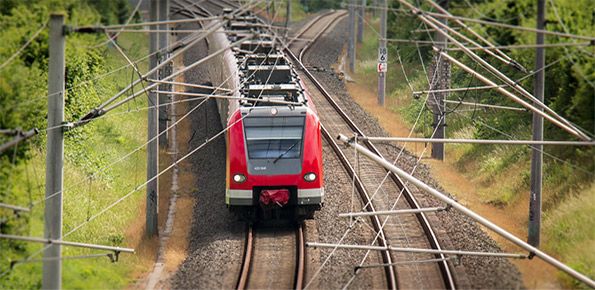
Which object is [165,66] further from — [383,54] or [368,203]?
[383,54]

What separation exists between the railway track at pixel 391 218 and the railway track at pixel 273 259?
1837mm

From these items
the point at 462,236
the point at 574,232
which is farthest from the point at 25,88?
the point at 574,232

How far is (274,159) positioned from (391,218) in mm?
3950

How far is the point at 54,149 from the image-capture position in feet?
51.5

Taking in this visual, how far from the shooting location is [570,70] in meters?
24.9

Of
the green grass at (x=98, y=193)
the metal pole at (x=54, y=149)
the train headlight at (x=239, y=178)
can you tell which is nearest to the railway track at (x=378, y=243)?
the train headlight at (x=239, y=178)

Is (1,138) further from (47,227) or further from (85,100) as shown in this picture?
(85,100)

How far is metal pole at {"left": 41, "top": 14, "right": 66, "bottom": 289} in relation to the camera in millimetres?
15266

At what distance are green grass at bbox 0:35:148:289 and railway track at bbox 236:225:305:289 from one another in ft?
8.36

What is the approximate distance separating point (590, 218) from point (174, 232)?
10000 millimetres

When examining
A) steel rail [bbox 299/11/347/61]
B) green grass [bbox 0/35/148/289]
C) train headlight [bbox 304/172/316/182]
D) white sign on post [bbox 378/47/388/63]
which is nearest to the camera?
green grass [bbox 0/35/148/289]

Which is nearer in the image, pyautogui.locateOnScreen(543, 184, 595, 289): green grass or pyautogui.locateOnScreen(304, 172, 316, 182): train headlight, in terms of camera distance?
pyautogui.locateOnScreen(543, 184, 595, 289): green grass

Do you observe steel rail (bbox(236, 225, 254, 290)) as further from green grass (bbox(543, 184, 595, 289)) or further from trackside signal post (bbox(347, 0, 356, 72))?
trackside signal post (bbox(347, 0, 356, 72))

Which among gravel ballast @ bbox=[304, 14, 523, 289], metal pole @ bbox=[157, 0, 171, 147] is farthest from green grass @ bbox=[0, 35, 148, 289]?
gravel ballast @ bbox=[304, 14, 523, 289]
